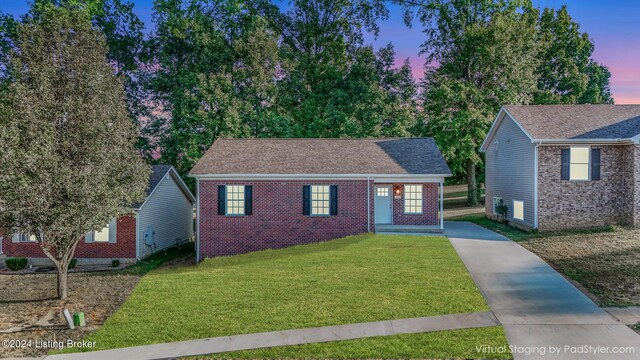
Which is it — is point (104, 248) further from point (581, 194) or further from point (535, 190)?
point (581, 194)

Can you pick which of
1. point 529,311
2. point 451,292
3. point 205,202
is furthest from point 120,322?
point 205,202

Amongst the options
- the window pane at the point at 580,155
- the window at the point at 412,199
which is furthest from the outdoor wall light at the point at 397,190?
the window pane at the point at 580,155

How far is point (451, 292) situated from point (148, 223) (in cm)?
1591

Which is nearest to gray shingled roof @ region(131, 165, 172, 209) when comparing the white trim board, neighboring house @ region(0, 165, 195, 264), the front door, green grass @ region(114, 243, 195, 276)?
neighboring house @ region(0, 165, 195, 264)

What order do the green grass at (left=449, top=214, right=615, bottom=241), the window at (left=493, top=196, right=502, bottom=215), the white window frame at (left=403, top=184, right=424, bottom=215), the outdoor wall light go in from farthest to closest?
the window at (left=493, top=196, right=502, bottom=215) → the outdoor wall light → the white window frame at (left=403, top=184, right=424, bottom=215) → the green grass at (left=449, top=214, right=615, bottom=241)

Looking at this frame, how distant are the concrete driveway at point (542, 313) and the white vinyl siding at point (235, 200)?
9841mm

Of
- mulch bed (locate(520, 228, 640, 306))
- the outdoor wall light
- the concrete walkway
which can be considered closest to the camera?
the concrete walkway

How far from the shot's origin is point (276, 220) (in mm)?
19719

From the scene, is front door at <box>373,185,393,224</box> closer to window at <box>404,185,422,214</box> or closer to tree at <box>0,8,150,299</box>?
window at <box>404,185,422,214</box>

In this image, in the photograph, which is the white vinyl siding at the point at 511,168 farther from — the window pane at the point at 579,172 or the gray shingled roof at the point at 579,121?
the window pane at the point at 579,172

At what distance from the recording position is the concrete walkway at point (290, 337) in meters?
7.76

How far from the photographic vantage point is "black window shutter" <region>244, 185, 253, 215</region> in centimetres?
1975

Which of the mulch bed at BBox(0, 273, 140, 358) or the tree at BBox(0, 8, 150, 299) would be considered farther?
the tree at BBox(0, 8, 150, 299)

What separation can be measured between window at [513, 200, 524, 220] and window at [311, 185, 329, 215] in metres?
9.93
